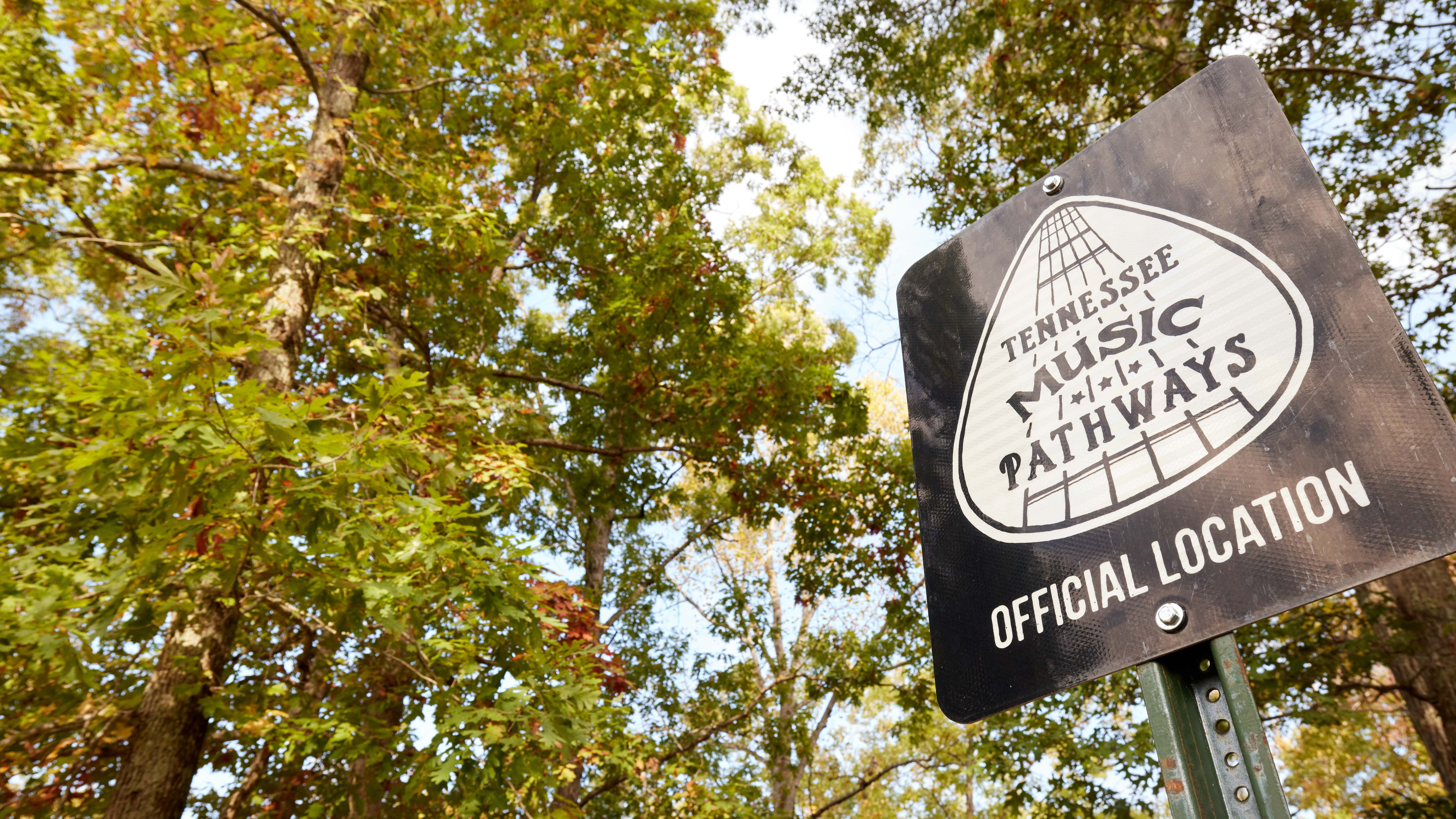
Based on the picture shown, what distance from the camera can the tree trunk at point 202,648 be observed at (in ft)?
13.2

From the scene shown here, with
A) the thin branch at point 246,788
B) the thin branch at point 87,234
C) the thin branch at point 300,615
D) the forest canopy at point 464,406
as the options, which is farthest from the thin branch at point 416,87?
the thin branch at point 246,788

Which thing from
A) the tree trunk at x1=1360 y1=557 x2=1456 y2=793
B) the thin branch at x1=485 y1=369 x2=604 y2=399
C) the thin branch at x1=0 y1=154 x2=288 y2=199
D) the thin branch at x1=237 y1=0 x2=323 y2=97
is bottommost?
the tree trunk at x1=1360 y1=557 x2=1456 y2=793

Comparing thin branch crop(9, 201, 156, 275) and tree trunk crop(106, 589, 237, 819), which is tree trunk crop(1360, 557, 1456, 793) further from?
thin branch crop(9, 201, 156, 275)

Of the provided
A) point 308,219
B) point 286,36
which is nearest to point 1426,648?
point 308,219

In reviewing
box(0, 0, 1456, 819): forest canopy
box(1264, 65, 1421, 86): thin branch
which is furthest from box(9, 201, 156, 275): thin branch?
box(1264, 65, 1421, 86): thin branch

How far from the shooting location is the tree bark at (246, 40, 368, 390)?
5.02m

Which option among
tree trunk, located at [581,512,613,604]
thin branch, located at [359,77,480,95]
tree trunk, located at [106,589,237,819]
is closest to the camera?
tree trunk, located at [106,589,237,819]

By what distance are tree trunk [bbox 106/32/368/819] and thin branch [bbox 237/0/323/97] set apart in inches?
19.2

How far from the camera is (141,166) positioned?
524 centimetres

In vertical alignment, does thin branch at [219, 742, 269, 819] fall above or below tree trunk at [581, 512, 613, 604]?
below

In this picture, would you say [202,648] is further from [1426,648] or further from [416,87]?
[1426,648]

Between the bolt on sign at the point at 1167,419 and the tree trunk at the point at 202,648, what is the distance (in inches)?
115

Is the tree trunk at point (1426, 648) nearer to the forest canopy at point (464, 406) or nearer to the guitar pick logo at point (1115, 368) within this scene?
the forest canopy at point (464, 406)

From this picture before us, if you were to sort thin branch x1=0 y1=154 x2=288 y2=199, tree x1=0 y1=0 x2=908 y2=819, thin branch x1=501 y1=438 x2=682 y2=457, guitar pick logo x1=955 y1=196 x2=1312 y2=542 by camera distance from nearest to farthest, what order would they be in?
guitar pick logo x1=955 y1=196 x2=1312 y2=542 → tree x1=0 y1=0 x2=908 y2=819 → thin branch x1=0 y1=154 x2=288 y2=199 → thin branch x1=501 y1=438 x2=682 y2=457
